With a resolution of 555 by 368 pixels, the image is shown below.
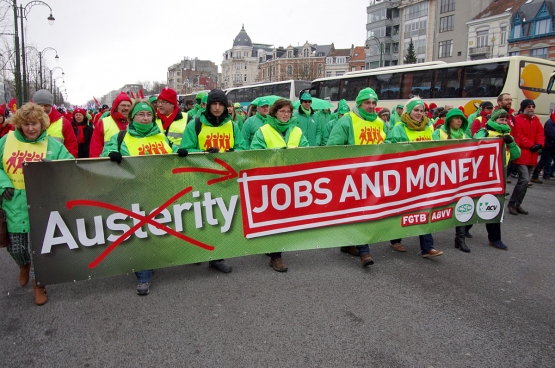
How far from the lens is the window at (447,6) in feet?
185

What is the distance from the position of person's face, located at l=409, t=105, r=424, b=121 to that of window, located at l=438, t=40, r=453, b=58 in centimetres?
5813

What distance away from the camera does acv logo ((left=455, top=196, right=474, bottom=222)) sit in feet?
17.2

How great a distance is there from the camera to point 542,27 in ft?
151

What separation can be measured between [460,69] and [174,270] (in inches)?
625

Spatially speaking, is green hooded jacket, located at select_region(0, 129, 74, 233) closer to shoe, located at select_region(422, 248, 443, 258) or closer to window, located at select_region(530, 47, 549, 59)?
shoe, located at select_region(422, 248, 443, 258)

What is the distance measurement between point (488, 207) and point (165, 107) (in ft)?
15.0

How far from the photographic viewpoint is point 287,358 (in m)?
2.95

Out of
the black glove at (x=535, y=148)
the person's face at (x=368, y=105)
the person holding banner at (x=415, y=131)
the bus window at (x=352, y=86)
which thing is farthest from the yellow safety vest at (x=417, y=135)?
the bus window at (x=352, y=86)

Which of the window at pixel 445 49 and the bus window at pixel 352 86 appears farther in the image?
the window at pixel 445 49

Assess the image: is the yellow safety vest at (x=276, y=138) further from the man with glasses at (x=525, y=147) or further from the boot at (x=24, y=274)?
the man with glasses at (x=525, y=147)

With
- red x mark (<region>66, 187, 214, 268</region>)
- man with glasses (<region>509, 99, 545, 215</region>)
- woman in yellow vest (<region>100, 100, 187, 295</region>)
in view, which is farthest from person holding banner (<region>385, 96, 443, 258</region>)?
man with glasses (<region>509, 99, 545, 215</region>)

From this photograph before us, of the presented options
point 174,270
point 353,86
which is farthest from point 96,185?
point 353,86


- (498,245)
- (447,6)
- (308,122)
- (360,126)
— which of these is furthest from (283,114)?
(447,6)

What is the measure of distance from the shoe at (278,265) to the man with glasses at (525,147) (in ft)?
16.0
